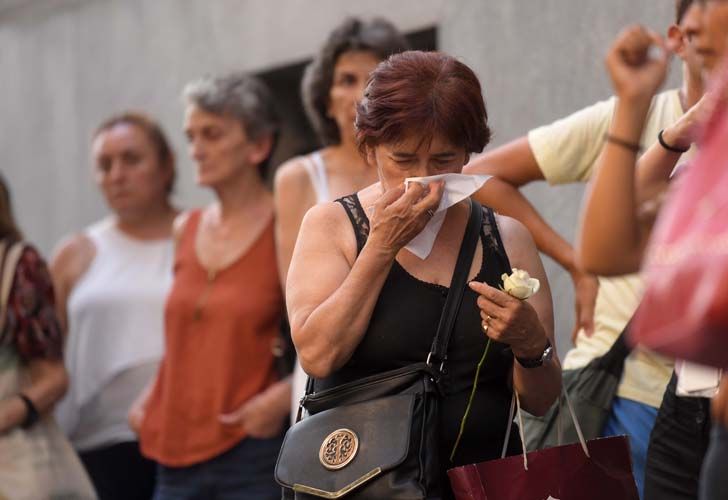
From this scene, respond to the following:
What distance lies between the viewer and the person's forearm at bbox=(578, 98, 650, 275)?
2738mm

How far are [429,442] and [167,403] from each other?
2.50m

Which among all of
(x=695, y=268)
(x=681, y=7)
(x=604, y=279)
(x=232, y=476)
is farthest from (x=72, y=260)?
(x=695, y=268)

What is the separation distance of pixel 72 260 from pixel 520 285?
12.7 feet

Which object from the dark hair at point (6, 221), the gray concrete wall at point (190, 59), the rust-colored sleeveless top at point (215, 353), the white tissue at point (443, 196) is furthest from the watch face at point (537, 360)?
→ the dark hair at point (6, 221)

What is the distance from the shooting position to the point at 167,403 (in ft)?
18.6

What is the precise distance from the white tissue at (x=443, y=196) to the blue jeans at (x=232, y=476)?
6.80 ft

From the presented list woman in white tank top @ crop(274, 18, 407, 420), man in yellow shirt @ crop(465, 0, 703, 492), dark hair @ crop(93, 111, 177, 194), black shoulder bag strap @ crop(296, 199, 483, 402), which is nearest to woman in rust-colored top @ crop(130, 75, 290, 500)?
woman in white tank top @ crop(274, 18, 407, 420)

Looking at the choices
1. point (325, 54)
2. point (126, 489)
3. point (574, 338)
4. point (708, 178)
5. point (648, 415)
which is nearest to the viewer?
point (708, 178)

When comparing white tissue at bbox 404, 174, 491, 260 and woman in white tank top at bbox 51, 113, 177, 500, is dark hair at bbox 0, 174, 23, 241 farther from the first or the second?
white tissue at bbox 404, 174, 491, 260

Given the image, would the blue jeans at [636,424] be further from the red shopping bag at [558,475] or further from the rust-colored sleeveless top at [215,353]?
the rust-colored sleeveless top at [215,353]

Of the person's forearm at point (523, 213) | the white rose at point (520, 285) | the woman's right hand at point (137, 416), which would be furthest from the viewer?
the woman's right hand at point (137, 416)

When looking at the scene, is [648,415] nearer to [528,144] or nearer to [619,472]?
[619,472]

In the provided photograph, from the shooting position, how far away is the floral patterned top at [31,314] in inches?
226

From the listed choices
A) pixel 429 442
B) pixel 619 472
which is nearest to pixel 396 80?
pixel 429 442
